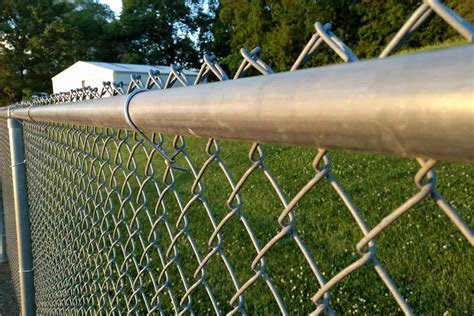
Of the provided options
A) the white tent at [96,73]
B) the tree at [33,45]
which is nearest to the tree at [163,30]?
the tree at [33,45]

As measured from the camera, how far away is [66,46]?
35531 millimetres

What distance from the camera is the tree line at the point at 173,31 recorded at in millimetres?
27391

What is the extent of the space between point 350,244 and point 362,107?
3.62 meters

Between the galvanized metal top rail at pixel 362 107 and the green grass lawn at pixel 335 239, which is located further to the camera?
the green grass lawn at pixel 335 239

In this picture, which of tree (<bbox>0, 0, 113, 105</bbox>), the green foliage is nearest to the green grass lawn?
the green foliage

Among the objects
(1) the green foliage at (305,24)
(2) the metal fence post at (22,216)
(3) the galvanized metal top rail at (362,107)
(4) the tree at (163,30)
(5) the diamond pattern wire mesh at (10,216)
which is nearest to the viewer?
(3) the galvanized metal top rail at (362,107)

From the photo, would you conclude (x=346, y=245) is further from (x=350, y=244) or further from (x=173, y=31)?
(x=173, y=31)

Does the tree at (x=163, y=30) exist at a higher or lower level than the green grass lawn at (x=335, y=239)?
higher

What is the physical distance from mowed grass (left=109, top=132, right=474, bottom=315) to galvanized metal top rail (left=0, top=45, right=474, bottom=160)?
124 cm

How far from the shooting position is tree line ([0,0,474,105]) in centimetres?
2739

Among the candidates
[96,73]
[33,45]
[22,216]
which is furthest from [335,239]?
[33,45]

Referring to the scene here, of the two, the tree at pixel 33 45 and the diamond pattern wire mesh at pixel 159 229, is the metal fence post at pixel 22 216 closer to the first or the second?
the diamond pattern wire mesh at pixel 159 229

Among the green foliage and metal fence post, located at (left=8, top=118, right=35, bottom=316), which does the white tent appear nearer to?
the green foliage

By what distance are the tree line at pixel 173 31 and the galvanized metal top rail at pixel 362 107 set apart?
63.4ft
